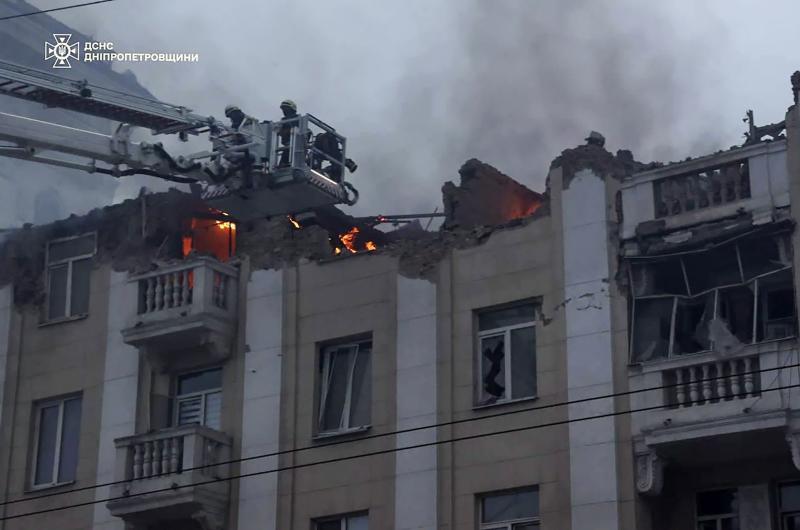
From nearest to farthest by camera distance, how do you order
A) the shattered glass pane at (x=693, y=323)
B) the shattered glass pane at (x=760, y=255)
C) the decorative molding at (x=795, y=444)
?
the decorative molding at (x=795, y=444) → the shattered glass pane at (x=760, y=255) → the shattered glass pane at (x=693, y=323)

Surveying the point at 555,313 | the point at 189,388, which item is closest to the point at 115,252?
the point at 189,388

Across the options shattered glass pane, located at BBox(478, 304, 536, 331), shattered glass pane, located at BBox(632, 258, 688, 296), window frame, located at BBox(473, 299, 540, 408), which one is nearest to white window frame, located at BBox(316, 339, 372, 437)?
window frame, located at BBox(473, 299, 540, 408)

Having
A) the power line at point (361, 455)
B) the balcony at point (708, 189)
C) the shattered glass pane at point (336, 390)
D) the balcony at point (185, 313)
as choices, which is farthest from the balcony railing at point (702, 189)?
the balcony at point (185, 313)

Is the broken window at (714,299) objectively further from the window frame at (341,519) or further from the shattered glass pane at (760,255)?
the window frame at (341,519)

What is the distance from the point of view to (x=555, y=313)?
26844 millimetres

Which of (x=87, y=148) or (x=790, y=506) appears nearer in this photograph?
(x=790, y=506)

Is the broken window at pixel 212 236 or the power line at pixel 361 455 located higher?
the broken window at pixel 212 236

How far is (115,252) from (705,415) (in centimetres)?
1289

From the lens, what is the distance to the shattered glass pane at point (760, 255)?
25312 millimetres

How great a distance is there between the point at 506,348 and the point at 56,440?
942 cm

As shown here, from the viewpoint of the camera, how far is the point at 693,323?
25969 mm

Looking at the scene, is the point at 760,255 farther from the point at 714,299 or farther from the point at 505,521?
the point at 505,521

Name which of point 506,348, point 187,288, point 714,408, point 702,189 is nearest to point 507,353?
point 506,348

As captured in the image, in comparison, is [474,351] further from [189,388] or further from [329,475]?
[189,388]
